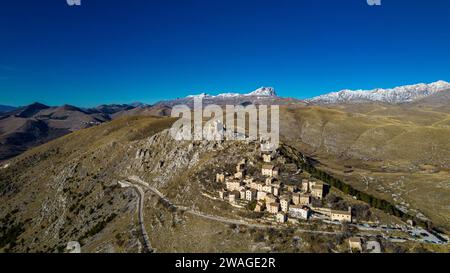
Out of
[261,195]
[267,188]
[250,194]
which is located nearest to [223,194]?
→ [250,194]

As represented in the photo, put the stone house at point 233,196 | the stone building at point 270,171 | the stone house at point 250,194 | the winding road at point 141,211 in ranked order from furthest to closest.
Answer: the stone building at point 270,171 < the stone house at point 250,194 < the stone house at point 233,196 < the winding road at point 141,211

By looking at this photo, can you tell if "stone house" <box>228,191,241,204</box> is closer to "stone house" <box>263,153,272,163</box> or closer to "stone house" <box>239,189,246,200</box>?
"stone house" <box>239,189,246,200</box>

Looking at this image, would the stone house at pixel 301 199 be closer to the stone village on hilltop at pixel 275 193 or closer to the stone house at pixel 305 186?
the stone village on hilltop at pixel 275 193

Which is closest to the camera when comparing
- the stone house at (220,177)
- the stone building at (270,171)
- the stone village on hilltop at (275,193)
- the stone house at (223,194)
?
the stone village on hilltop at (275,193)

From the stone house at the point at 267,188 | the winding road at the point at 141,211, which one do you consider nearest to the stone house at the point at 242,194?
the stone house at the point at 267,188

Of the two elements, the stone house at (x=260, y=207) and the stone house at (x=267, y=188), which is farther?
the stone house at (x=267, y=188)

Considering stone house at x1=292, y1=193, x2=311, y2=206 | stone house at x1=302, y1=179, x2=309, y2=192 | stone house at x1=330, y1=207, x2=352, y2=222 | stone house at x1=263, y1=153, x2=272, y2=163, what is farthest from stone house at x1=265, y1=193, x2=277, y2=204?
stone house at x1=263, y1=153, x2=272, y2=163

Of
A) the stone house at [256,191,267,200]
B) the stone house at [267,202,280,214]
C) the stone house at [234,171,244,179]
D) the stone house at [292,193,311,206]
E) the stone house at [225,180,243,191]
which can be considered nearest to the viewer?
the stone house at [267,202,280,214]

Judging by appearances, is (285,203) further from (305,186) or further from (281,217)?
(305,186)

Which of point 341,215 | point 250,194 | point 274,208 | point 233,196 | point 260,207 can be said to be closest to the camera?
point 341,215
